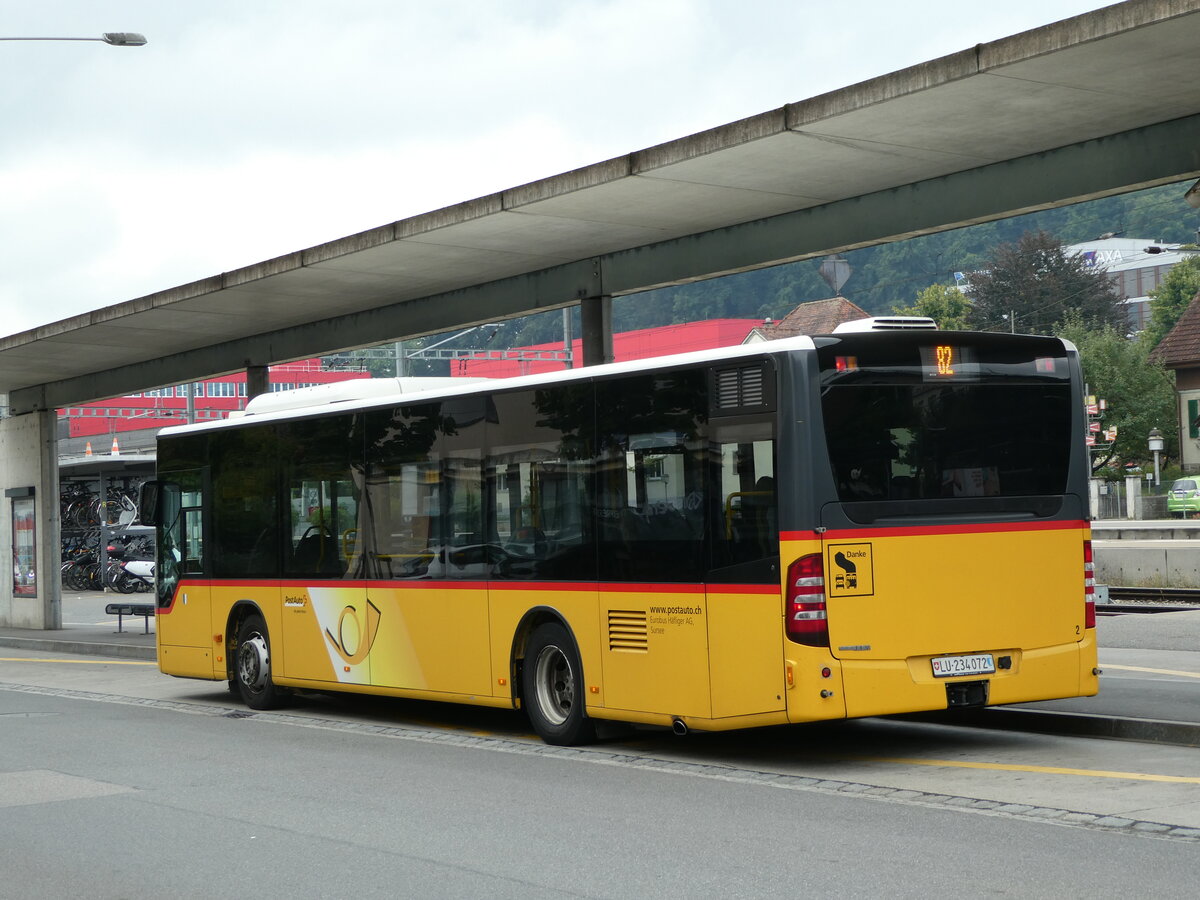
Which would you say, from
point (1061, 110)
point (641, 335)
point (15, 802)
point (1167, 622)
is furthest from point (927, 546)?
point (641, 335)

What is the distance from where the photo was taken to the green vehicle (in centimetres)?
6200

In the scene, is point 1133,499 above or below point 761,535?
below

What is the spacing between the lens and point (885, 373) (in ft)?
33.6

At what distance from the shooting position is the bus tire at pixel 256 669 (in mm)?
15633

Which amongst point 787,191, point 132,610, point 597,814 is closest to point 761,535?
point 597,814

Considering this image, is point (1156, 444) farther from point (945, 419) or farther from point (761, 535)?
point (761, 535)

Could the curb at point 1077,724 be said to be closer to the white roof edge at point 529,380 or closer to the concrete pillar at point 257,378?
the white roof edge at point 529,380

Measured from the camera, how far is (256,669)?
15.8 meters

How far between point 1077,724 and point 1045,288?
312 feet

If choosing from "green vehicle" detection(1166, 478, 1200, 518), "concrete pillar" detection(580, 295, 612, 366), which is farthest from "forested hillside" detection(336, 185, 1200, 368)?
"concrete pillar" detection(580, 295, 612, 366)

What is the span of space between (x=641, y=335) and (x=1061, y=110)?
80470mm

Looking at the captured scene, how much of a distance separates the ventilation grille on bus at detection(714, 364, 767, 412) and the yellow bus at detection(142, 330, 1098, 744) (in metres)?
0.02

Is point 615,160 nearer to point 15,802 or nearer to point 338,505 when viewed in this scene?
point 338,505

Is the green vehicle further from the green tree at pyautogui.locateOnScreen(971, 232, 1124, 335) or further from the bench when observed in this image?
the bench
